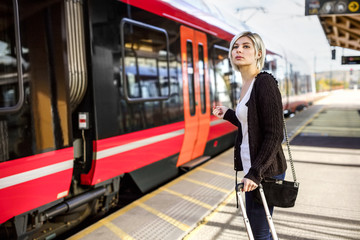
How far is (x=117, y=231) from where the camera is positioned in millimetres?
3652

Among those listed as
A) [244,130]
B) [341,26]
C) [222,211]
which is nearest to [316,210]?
[222,211]

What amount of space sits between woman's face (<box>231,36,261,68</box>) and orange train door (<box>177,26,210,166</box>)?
138 inches

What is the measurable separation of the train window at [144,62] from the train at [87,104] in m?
0.01

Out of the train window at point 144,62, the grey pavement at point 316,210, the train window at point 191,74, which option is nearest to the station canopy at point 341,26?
the grey pavement at point 316,210

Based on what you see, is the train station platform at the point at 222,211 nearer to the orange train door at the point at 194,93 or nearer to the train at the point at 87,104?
the train at the point at 87,104

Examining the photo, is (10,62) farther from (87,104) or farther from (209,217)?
(209,217)

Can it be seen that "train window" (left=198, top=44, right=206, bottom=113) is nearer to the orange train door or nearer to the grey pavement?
the orange train door

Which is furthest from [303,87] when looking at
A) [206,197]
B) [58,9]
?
[58,9]

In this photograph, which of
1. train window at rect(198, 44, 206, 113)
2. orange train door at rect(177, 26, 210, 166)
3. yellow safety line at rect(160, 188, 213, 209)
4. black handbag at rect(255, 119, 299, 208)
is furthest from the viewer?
train window at rect(198, 44, 206, 113)

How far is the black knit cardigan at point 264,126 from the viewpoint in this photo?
6.20 ft

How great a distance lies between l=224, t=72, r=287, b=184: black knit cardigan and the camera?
1889mm

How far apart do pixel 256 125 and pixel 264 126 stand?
0.17 feet

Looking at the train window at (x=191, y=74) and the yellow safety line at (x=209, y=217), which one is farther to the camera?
the train window at (x=191, y=74)

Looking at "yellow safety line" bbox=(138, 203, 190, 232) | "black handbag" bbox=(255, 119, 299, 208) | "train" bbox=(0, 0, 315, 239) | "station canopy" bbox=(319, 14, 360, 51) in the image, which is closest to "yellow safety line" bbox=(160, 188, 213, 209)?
"train" bbox=(0, 0, 315, 239)
